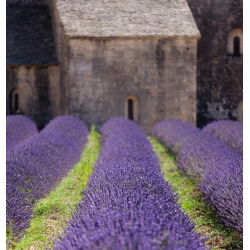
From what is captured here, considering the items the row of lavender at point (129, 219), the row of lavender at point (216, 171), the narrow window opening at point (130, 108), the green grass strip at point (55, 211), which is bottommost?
the narrow window opening at point (130, 108)

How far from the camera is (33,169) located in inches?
260

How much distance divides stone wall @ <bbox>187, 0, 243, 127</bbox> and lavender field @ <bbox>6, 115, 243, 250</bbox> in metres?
8.45

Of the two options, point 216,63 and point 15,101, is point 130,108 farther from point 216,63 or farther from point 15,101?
point 216,63

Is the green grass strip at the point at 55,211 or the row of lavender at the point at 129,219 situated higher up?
the row of lavender at the point at 129,219

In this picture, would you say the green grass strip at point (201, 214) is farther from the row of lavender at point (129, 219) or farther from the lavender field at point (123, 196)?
the row of lavender at point (129, 219)

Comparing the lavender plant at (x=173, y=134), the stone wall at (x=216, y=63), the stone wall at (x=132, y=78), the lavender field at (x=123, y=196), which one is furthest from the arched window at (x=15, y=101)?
the stone wall at (x=216, y=63)

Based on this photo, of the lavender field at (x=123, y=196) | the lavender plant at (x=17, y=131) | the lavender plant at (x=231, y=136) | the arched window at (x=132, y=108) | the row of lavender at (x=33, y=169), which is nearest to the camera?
the lavender field at (x=123, y=196)

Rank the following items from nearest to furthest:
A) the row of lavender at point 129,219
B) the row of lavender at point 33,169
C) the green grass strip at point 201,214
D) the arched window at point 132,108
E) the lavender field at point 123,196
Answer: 1. the row of lavender at point 129,219
2. the lavender field at point 123,196
3. the row of lavender at point 33,169
4. the green grass strip at point 201,214
5. the arched window at point 132,108

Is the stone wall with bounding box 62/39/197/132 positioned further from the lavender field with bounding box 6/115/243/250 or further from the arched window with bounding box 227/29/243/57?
the lavender field with bounding box 6/115/243/250

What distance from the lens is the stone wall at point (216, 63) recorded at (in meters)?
19.5

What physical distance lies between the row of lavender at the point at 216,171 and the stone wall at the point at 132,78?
17.3ft

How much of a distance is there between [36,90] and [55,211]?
11953 mm

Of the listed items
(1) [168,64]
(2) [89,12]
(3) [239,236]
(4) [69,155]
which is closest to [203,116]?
(1) [168,64]

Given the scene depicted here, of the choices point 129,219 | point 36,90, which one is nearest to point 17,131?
point 36,90
